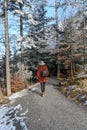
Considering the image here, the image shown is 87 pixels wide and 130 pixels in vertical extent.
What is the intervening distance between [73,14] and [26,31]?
16.8ft

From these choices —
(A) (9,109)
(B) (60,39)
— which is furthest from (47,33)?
(A) (9,109)

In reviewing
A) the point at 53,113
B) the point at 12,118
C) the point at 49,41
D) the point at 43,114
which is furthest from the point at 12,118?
the point at 49,41

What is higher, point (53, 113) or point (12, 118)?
point (53, 113)

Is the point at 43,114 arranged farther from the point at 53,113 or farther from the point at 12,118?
the point at 12,118

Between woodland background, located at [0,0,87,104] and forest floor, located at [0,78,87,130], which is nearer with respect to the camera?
forest floor, located at [0,78,87,130]

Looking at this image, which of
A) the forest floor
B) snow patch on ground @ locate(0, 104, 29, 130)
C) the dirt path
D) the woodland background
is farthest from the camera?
the woodland background

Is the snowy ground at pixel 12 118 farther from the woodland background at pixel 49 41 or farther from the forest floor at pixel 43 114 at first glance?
the woodland background at pixel 49 41

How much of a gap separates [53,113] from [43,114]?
0.40 metres

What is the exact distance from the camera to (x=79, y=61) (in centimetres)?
2792

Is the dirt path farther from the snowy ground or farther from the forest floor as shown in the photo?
the snowy ground

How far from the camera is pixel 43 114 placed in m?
10.1

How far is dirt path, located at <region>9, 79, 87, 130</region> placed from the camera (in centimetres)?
852

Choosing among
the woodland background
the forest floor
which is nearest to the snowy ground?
the forest floor

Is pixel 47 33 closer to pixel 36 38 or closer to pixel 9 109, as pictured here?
pixel 36 38
